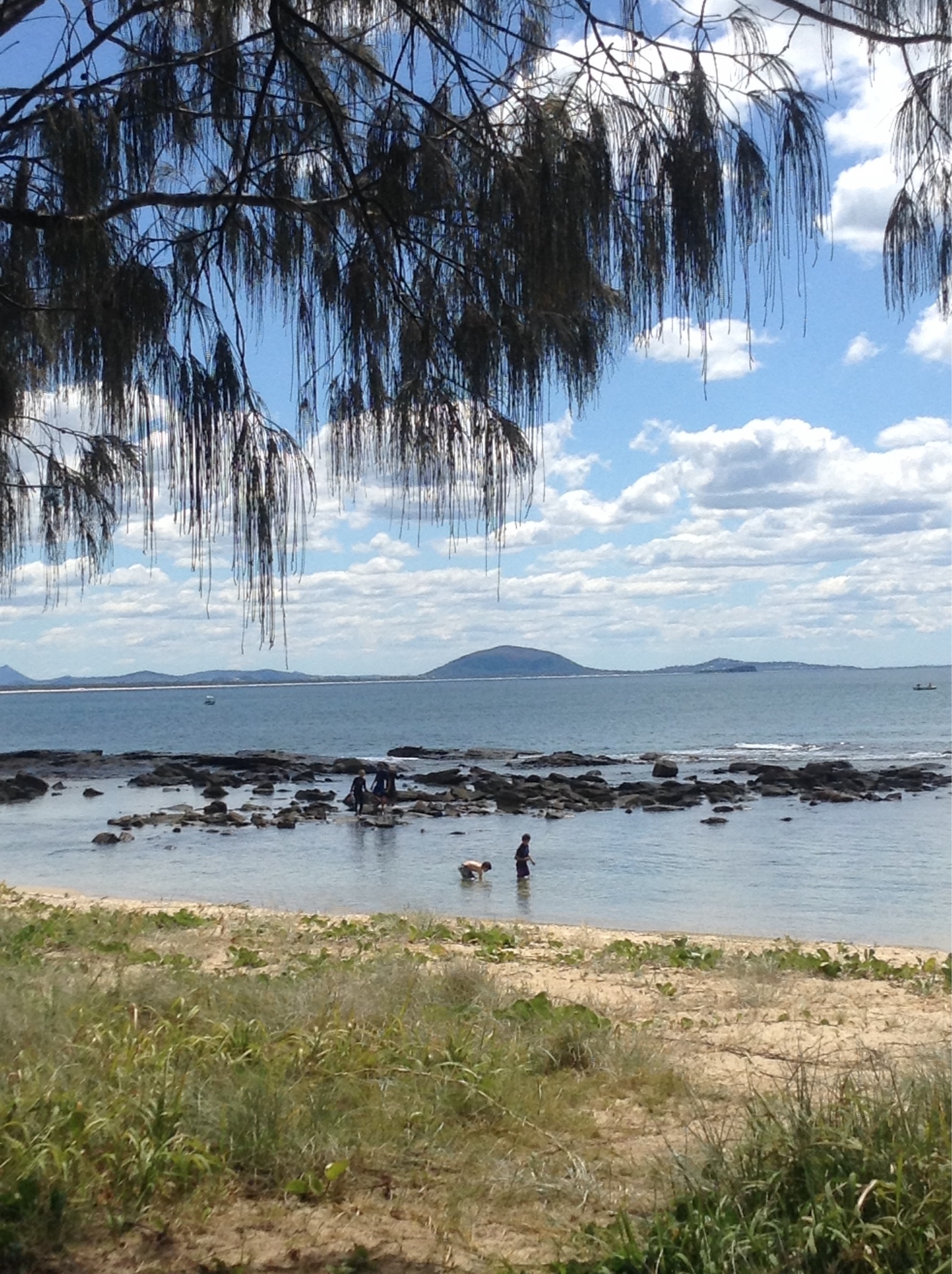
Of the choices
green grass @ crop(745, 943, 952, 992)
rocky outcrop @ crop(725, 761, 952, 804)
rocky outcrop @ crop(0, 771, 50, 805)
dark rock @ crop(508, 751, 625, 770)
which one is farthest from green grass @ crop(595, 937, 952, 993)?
dark rock @ crop(508, 751, 625, 770)

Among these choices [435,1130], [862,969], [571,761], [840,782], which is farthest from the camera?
[571,761]

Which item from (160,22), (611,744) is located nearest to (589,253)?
(160,22)

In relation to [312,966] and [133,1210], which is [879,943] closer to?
[312,966]

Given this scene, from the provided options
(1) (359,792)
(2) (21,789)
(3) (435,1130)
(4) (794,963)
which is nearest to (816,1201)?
(3) (435,1130)

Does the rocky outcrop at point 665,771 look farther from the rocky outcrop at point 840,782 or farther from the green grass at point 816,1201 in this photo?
the green grass at point 816,1201

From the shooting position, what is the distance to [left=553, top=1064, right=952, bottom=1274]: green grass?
303cm

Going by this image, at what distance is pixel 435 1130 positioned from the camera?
441 cm

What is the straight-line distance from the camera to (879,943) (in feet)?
50.4

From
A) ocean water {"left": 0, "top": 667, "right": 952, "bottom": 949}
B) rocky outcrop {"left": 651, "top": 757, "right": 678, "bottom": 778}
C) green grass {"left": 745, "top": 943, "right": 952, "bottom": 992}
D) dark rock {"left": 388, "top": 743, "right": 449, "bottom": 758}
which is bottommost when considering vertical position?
ocean water {"left": 0, "top": 667, "right": 952, "bottom": 949}

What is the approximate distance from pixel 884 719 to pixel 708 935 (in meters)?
71.6

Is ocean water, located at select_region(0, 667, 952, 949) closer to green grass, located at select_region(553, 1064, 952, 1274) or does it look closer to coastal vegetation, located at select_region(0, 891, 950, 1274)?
coastal vegetation, located at select_region(0, 891, 950, 1274)

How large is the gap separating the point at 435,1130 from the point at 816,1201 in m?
1.60

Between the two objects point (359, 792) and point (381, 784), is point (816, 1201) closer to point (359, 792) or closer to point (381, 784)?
point (359, 792)

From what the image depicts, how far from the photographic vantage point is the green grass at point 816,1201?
3.03 metres
